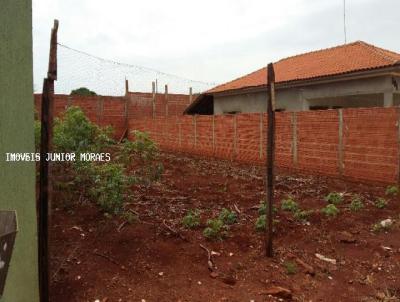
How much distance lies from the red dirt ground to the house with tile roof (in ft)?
24.0

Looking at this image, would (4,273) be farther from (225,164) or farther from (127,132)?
(127,132)

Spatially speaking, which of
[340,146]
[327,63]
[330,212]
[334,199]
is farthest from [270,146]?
[327,63]

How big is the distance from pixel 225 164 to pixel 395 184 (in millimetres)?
5738

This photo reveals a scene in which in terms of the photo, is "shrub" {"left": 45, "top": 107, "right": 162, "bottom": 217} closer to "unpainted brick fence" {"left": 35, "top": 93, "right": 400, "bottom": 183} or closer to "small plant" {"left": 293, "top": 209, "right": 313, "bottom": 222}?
"small plant" {"left": 293, "top": 209, "right": 313, "bottom": 222}

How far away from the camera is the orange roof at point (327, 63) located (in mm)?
13633

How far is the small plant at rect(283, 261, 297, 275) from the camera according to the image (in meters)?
4.32

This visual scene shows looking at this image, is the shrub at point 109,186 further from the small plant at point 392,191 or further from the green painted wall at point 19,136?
the small plant at point 392,191

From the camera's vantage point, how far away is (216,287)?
3.94 meters

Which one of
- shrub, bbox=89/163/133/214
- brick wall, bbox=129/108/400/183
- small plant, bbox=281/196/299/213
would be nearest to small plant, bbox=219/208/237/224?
small plant, bbox=281/196/299/213

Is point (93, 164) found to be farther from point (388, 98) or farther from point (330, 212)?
point (388, 98)

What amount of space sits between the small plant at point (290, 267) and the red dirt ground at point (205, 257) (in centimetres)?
5

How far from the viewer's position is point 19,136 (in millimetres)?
2951

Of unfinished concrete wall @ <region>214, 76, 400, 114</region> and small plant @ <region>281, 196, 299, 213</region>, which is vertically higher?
unfinished concrete wall @ <region>214, 76, 400, 114</region>

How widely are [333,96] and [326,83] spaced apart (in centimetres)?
58
